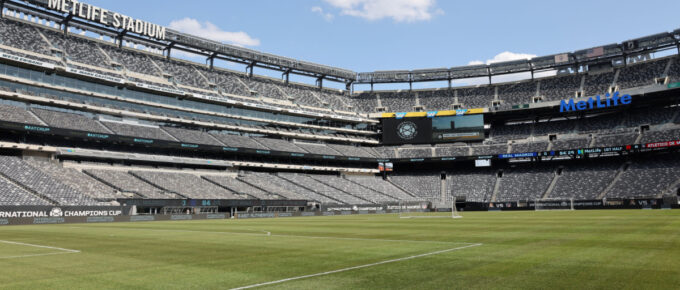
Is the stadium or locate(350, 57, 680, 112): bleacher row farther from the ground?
locate(350, 57, 680, 112): bleacher row

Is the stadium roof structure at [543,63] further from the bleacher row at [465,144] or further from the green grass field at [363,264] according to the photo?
the green grass field at [363,264]

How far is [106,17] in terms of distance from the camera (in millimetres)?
64188

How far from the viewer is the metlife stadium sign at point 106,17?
6044 cm

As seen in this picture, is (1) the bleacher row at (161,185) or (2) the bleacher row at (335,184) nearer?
(1) the bleacher row at (161,185)

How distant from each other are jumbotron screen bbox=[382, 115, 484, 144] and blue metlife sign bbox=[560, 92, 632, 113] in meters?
15.0

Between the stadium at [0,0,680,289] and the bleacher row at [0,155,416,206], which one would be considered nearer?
the stadium at [0,0,680,289]

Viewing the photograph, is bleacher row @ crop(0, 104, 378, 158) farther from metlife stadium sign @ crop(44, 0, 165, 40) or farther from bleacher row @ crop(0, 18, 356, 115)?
metlife stadium sign @ crop(44, 0, 165, 40)

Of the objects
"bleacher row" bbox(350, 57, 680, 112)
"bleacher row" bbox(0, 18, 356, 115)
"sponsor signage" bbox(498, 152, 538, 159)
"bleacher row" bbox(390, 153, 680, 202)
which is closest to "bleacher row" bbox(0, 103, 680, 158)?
"sponsor signage" bbox(498, 152, 538, 159)

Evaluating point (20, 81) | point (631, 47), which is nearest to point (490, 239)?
point (20, 81)

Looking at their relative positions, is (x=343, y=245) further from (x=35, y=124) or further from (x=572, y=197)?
(x=572, y=197)

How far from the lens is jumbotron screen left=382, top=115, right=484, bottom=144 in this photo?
87625 millimetres

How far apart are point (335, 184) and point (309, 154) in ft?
24.0

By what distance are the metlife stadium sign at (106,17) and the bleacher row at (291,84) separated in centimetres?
503

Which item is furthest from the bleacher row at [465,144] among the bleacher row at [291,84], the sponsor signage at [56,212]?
the sponsor signage at [56,212]
